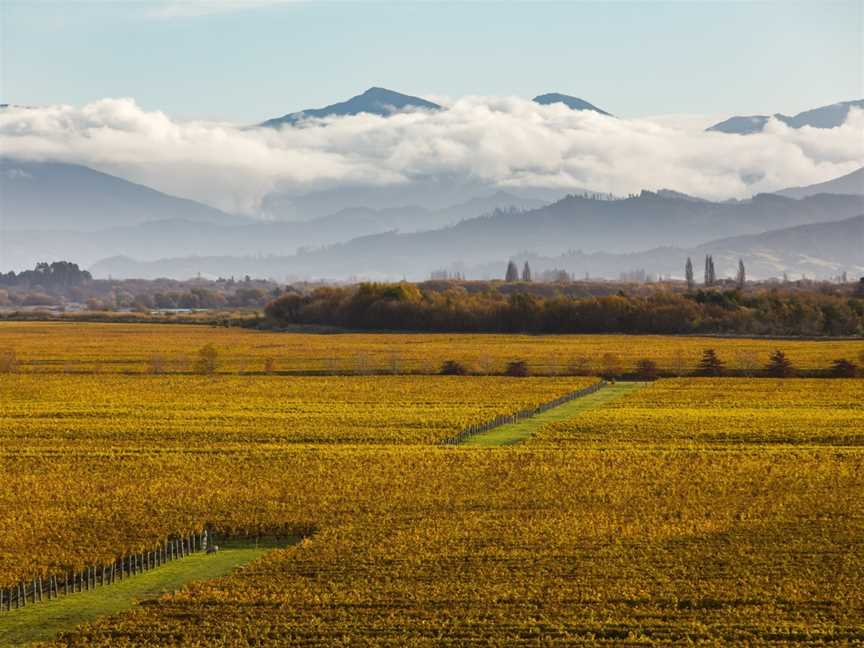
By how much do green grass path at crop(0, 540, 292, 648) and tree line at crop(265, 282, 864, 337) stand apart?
4337 inches

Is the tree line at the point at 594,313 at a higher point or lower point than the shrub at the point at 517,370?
higher

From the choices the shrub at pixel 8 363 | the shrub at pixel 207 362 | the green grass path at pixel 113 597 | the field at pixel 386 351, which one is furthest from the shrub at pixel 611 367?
the green grass path at pixel 113 597

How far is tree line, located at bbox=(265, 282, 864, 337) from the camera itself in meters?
135

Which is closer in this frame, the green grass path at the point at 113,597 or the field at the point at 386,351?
the green grass path at the point at 113,597

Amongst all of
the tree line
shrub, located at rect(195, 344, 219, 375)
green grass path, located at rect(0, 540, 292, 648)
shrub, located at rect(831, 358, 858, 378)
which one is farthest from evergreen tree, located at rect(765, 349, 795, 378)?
green grass path, located at rect(0, 540, 292, 648)

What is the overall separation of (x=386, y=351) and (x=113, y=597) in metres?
86.6

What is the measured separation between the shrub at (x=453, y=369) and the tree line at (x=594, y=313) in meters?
52.9

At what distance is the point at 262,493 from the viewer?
132ft

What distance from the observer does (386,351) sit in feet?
379

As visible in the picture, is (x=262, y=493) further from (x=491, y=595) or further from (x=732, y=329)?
(x=732, y=329)

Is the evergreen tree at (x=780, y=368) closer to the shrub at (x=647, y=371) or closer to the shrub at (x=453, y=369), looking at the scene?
the shrub at (x=647, y=371)

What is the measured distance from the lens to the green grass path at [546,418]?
55.2 metres

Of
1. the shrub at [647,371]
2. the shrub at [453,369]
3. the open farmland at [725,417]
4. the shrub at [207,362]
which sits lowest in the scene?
the open farmland at [725,417]

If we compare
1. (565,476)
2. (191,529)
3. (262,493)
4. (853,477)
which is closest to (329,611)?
(191,529)
